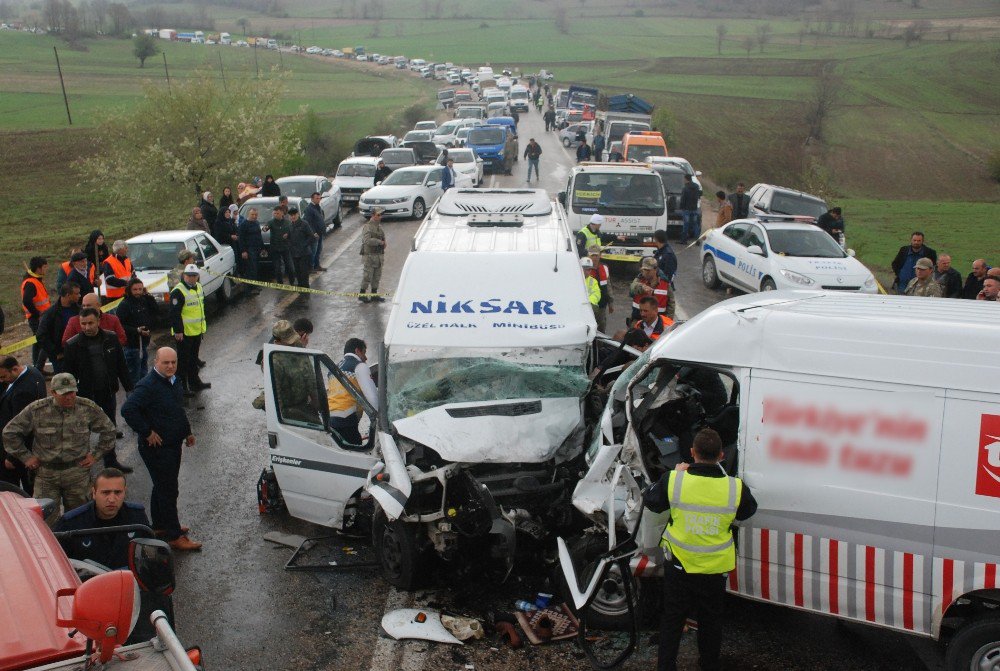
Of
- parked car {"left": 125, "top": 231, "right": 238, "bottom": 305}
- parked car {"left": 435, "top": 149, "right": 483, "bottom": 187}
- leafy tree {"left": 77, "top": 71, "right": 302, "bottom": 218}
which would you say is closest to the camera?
parked car {"left": 125, "top": 231, "right": 238, "bottom": 305}

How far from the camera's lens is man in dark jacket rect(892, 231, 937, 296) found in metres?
13.8

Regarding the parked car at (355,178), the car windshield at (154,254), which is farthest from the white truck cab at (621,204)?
the parked car at (355,178)

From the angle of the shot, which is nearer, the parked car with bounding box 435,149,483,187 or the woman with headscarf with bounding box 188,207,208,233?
the woman with headscarf with bounding box 188,207,208,233

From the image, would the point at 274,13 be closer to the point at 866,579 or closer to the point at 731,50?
the point at 731,50

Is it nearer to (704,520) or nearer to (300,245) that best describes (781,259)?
(300,245)

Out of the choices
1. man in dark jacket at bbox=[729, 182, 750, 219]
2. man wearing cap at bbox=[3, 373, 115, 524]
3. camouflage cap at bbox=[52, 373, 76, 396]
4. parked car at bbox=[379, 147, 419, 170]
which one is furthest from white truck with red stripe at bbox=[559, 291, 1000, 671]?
parked car at bbox=[379, 147, 419, 170]

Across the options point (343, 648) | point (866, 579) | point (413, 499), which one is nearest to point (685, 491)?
point (866, 579)

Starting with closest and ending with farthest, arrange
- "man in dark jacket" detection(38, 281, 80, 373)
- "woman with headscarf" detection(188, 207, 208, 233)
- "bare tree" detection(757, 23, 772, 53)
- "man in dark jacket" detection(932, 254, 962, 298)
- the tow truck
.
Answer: the tow truck, "man in dark jacket" detection(38, 281, 80, 373), "man in dark jacket" detection(932, 254, 962, 298), "woman with headscarf" detection(188, 207, 208, 233), "bare tree" detection(757, 23, 772, 53)

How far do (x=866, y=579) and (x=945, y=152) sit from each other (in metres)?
61.9

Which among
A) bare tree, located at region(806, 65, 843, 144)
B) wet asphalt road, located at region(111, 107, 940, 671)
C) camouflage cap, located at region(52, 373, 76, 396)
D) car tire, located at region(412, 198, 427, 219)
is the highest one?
camouflage cap, located at region(52, 373, 76, 396)

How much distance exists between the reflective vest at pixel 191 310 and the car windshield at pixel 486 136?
84.2 ft

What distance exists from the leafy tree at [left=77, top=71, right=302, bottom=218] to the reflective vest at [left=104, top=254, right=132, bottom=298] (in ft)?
58.5

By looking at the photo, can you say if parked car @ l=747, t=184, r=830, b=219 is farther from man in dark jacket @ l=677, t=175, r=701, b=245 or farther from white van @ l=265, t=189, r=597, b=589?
white van @ l=265, t=189, r=597, b=589

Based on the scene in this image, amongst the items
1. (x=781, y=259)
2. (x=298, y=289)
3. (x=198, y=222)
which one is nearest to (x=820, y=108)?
(x=781, y=259)
